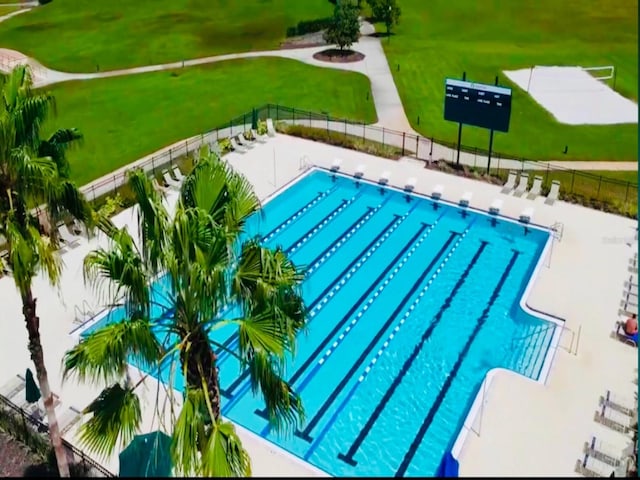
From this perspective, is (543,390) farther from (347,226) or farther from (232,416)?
(347,226)

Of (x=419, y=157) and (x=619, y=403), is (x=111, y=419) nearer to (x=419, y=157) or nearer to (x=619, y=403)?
(x=619, y=403)

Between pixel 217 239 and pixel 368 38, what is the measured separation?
52.1m

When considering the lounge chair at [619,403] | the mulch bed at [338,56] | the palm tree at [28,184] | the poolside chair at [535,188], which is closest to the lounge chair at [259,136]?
the poolside chair at [535,188]

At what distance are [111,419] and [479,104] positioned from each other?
75.8 ft

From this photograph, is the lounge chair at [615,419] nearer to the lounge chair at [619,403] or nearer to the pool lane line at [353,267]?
the lounge chair at [619,403]

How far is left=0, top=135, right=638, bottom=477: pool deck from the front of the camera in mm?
15039

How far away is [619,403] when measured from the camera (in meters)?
16.3

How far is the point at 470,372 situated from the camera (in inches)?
708

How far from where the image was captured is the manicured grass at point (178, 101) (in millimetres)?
32844

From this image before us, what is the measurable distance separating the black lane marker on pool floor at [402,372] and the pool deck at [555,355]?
114cm

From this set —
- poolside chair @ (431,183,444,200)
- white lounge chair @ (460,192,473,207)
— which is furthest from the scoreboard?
poolside chair @ (431,183,444,200)

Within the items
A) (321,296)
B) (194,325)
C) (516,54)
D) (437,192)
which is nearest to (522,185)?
(437,192)

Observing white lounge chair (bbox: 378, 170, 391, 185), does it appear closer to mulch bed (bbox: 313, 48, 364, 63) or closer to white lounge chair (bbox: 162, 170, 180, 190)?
white lounge chair (bbox: 162, 170, 180, 190)

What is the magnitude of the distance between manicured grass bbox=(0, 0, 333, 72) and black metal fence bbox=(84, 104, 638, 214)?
2087cm
